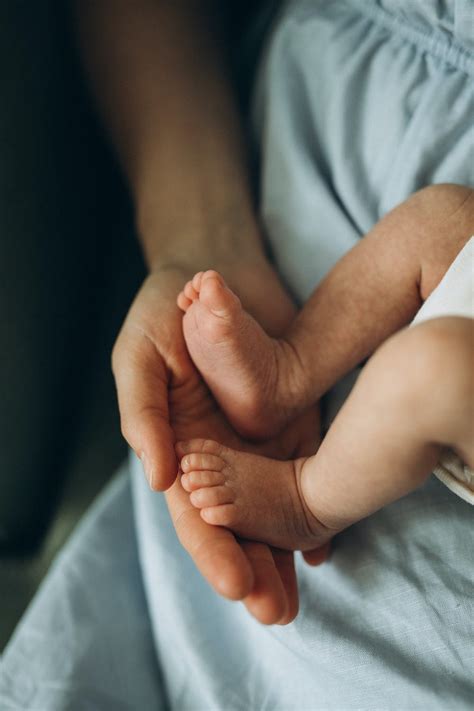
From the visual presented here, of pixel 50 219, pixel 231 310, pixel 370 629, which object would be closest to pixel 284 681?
pixel 370 629

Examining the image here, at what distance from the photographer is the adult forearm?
0.86 m

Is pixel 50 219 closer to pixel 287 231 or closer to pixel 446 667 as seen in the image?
pixel 287 231

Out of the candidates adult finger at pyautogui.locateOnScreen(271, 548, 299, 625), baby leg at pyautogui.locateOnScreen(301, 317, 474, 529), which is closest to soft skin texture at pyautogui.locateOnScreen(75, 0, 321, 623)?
adult finger at pyautogui.locateOnScreen(271, 548, 299, 625)

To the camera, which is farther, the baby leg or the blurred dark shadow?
the blurred dark shadow

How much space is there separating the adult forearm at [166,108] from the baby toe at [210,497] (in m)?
0.40

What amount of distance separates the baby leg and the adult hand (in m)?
0.09

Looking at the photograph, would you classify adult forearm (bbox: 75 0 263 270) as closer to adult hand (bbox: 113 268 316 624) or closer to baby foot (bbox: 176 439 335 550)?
adult hand (bbox: 113 268 316 624)

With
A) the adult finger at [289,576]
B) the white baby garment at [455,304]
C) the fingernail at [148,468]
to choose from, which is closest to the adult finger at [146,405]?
the fingernail at [148,468]

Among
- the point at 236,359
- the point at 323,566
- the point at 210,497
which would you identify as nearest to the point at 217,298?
the point at 236,359

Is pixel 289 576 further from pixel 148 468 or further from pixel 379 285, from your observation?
pixel 379 285

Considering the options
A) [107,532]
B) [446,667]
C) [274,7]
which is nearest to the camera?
[446,667]

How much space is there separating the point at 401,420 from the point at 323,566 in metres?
0.22

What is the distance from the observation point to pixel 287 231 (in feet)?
2.57

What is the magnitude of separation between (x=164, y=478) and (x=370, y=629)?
229 millimetres
